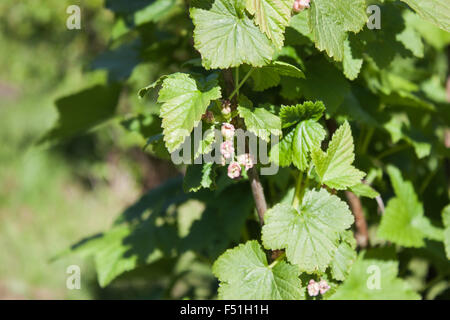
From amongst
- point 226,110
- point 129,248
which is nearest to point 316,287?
point 226,110

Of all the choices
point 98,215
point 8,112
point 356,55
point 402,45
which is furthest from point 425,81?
Result: point 8,112

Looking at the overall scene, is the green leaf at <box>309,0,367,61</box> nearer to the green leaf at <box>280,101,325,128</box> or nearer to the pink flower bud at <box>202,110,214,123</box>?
the green leaf at <box>280,101,325,128</box>

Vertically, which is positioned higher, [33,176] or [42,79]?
[42,79]

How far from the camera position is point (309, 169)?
3.08ft

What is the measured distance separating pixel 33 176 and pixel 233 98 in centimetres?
422

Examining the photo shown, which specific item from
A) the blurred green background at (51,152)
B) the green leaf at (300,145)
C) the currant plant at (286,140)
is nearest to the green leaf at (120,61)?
the currant plant at (286,140)

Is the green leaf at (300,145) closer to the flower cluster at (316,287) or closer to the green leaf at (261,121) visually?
the green leaf at (261,121)

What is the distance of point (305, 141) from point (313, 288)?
10.1 inches

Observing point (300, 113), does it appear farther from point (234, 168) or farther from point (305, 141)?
point (234, 168)

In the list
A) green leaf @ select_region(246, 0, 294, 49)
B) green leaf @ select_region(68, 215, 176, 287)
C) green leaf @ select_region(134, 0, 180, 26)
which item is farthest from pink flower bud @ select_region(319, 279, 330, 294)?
green leaf @ select_region(134, 0, 180, 26)

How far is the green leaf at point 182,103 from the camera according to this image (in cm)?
78

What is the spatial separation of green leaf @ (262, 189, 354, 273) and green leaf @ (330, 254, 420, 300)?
351 mm
